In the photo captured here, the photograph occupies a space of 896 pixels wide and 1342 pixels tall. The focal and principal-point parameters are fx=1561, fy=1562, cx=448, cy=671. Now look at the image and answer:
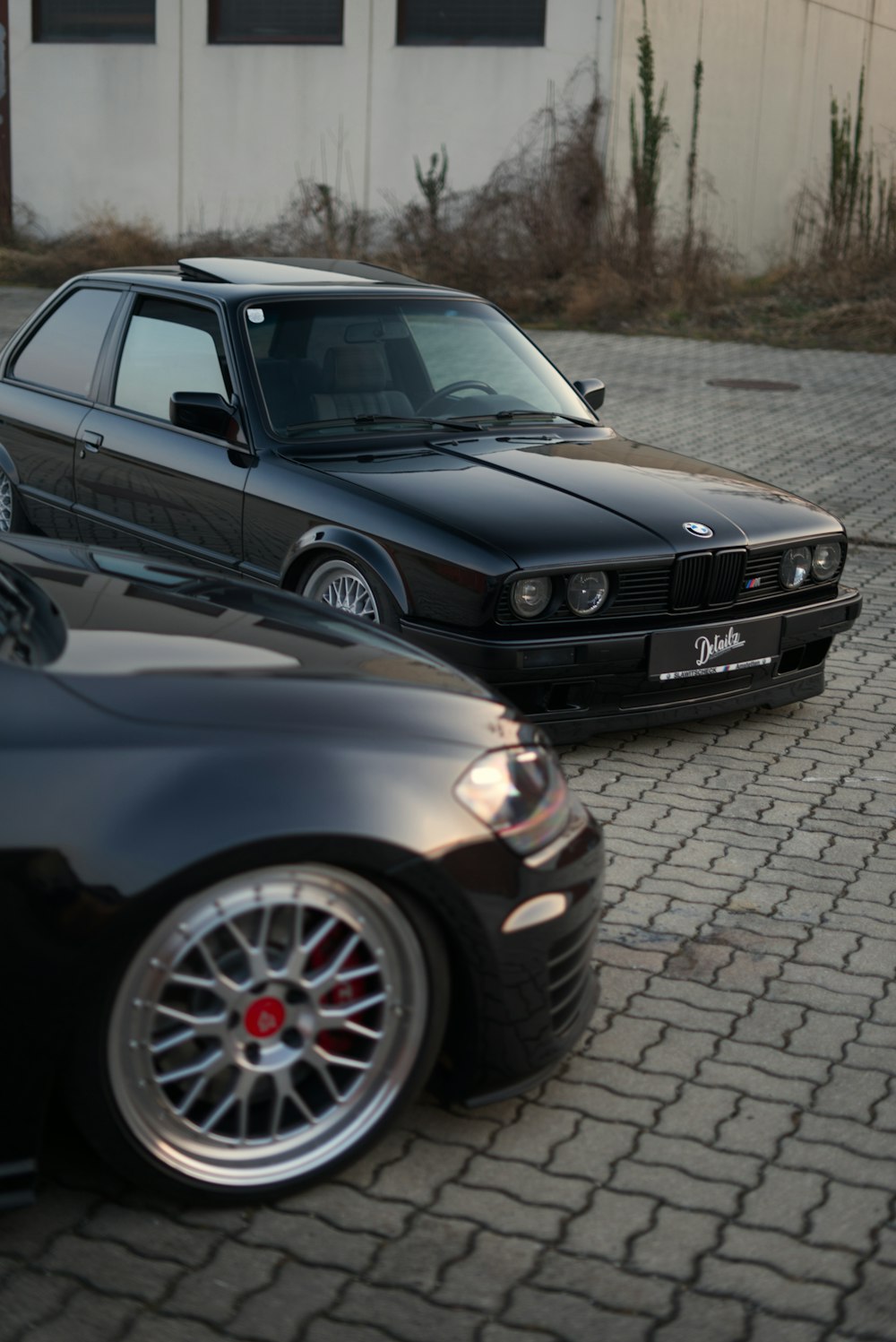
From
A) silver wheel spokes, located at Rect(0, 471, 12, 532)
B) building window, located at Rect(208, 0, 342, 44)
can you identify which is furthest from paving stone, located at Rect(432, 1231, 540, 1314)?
building window, located at Rect(208, 0, 342, 44)

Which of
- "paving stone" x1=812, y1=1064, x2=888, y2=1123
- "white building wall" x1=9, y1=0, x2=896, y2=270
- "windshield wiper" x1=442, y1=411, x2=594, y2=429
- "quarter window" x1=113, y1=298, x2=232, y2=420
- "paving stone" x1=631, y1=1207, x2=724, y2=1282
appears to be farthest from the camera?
"white building wall" x1=9, y1=0, x2=896, y2=270

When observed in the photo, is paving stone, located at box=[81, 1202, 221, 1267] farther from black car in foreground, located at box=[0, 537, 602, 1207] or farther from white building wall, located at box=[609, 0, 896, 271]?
white building wall, located at box=[609, 0, 896, 271]

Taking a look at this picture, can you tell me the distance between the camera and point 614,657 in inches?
207

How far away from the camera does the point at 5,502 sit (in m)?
7.43

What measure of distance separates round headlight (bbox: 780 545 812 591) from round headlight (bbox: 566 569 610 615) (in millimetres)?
843

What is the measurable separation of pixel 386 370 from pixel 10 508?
7.14 feet

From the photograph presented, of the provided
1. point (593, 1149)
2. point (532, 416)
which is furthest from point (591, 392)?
point (593, 1149)

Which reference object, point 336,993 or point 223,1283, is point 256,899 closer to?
point 336,993

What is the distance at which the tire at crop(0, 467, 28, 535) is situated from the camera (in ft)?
23.8

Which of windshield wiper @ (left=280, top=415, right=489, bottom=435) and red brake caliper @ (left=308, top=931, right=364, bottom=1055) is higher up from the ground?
windshield wiper @ (left=280, top=415, right=489, bottom=435)

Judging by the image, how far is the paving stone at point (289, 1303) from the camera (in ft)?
8.39

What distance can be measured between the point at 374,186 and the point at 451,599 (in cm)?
1816

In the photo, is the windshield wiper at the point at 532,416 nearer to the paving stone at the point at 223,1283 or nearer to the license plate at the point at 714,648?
the license plate at the point at 714,648

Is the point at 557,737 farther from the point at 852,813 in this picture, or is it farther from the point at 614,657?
the point at 852,813
